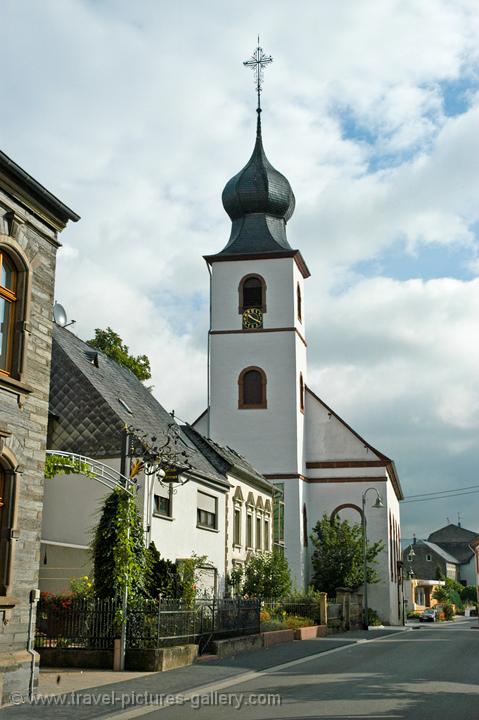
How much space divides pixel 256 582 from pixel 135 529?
57.2 ft

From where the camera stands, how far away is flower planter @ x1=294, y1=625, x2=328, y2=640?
95.2ft

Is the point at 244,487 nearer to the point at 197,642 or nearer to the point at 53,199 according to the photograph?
the point at 197,642

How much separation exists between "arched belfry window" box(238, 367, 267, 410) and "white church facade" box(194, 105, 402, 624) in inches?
2.1

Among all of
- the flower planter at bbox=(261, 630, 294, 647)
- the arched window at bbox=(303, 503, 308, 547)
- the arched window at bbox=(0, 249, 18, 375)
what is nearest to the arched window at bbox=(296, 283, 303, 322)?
the arched window at bbox=(303, 503, 308, 547)

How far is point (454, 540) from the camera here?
157 m

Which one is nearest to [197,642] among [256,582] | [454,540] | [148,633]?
[148,633]

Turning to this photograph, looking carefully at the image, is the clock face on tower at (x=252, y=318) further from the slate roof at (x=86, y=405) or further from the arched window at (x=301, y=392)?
the slate roof at (x=86, y=405)

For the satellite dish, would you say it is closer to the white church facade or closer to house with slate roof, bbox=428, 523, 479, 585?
the white church facade

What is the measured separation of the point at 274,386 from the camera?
47.6 m

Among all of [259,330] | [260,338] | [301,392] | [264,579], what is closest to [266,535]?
[264,579]

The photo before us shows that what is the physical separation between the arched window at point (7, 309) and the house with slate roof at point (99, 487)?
8637mm

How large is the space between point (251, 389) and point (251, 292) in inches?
207

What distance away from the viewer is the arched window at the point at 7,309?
14.1 m

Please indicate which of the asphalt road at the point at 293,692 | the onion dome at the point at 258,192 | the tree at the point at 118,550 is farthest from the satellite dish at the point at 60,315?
the onion dome at the point at 258,192
